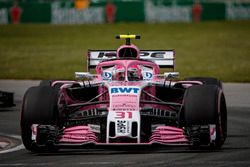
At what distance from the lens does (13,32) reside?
61656mm

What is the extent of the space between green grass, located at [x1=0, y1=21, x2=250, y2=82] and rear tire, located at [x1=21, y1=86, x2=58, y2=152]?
54.2 ft

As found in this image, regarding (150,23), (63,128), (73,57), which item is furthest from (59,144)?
(150,23)

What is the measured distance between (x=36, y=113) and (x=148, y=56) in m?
5.36

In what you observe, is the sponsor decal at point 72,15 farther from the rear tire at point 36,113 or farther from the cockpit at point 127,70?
the rear tire at point 36,113

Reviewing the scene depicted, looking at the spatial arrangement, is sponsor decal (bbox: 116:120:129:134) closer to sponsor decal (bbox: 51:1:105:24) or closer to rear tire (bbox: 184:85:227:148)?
rear tire (bbox: 184:85:227:148)

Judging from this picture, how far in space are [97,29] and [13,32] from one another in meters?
4.94

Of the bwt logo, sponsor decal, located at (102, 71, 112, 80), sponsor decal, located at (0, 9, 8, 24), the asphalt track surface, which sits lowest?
the asphalt track surface

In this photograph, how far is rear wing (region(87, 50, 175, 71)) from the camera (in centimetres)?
2066

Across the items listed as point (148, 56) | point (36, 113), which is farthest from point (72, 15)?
point (36, 113)

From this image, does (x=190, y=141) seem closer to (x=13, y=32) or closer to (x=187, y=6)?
(x=13, y=32)

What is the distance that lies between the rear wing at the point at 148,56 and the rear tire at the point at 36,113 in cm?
471

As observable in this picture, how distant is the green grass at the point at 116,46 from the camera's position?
121 feet

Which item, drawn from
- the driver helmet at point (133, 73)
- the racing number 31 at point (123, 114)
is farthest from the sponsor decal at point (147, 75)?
the racing number 31 at point (123, 114)

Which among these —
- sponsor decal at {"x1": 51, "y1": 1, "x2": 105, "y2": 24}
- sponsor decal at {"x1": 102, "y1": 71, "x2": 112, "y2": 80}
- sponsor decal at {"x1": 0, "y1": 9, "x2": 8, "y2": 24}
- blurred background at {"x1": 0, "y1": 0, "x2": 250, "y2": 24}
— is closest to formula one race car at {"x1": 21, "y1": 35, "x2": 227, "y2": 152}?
sponsor decal at {"x1": 102, "y1": 71, "x2": 112, "y2": 80}
